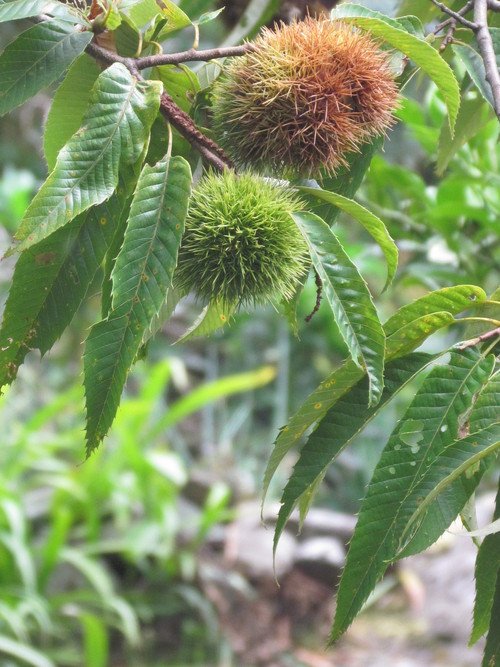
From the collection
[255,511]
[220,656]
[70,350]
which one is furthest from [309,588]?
[70,350]

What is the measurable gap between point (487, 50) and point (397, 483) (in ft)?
1.21

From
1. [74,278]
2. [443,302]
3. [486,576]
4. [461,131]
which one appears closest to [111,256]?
[74,278]

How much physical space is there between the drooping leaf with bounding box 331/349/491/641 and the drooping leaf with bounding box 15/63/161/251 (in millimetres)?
294

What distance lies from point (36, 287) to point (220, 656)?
2.67 meters

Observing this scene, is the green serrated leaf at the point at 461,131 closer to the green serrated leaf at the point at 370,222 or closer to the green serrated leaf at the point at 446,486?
the green serrated leaf at the point at 370,222

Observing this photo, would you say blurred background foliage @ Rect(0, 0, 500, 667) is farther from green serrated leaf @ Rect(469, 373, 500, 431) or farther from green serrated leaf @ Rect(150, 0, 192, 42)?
green serrated leaf @ Rect(469, 373, 500, 431)

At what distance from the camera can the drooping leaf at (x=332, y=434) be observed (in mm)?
589

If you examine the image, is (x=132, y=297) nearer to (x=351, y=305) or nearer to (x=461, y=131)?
(x=351, y=305)

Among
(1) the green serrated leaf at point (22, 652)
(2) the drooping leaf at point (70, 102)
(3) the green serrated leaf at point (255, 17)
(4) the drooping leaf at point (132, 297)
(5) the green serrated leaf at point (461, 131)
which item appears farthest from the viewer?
(1) the green serrated leaf at point (22, 652)

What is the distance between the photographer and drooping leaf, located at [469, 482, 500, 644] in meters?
0.59

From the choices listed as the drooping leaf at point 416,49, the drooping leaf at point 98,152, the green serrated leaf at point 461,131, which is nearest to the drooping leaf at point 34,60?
the drooping leaf at point 98,152

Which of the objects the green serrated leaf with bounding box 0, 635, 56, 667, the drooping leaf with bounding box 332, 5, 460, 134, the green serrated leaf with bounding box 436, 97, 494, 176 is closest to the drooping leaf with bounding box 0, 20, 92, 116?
the drooping leaf with bounding box 332, 5, 460, 134

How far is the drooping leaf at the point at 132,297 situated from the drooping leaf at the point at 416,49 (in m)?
0.22

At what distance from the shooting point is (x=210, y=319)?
0.71 metres
